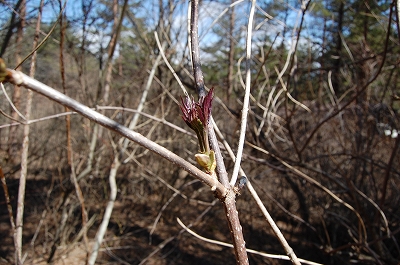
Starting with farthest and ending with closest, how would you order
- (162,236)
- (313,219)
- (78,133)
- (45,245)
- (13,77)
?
1. (78,133)
2. (162,236)
3. (313,219)
4. (45,245)
5. (13,77)

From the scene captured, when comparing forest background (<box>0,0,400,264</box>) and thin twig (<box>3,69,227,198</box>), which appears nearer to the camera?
thin twig (<box>3,69,227,198</box>)

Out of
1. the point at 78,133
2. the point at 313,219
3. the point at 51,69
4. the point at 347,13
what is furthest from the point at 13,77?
the point at 347,13

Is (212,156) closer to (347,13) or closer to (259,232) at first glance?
(259,232)

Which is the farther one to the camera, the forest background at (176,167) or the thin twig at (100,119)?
the forest background at (176,167)

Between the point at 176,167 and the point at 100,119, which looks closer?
the point at 100,119

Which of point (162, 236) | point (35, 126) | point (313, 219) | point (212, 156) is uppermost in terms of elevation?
point (212, 156)

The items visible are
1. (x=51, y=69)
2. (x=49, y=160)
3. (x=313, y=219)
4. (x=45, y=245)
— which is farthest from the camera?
(x=51, y=69)

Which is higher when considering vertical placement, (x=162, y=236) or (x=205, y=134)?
(x=205, y=134)

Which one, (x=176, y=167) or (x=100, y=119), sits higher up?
(x=100, y=119)

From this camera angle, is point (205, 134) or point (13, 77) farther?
point (205, 134)

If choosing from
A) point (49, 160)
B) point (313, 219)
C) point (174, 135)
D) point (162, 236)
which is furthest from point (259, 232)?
point (49, 160)
